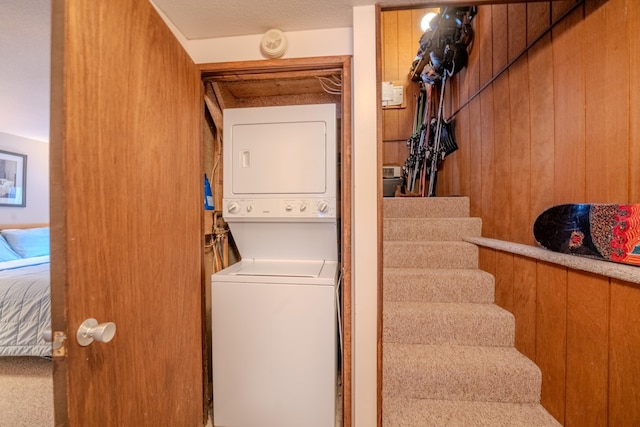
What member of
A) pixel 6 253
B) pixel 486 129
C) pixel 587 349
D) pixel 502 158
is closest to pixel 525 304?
pixel 587 349

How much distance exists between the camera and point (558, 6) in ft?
4.18

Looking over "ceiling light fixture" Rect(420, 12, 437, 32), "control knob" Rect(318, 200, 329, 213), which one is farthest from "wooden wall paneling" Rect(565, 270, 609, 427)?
"ceiling light fixture" Rect(420, 12, 437, 32)

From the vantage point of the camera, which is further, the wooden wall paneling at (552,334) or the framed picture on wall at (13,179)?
the framed picture on wall at (13,179)

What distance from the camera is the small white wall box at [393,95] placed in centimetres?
335

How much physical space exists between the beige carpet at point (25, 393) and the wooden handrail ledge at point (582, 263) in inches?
120

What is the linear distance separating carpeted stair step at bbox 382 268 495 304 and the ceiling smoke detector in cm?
153

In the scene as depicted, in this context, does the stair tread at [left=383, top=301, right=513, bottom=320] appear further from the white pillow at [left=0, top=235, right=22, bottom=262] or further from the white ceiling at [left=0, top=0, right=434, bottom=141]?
the white pillow at [left=0, top=235, right=22, bottom=262]

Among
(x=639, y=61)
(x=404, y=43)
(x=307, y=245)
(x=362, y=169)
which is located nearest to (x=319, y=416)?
(x=307, y=245)

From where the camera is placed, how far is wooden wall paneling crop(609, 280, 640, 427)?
842 mm

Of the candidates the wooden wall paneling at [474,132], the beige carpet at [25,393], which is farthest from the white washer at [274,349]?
the wooden wall paneling at [474,132]

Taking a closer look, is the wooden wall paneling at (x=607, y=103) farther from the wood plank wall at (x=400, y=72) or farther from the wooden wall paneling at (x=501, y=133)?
the wood plank wall at (x=400, y=72)

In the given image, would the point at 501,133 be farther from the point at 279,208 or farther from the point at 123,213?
the point at 123,213

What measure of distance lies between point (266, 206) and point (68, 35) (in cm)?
103

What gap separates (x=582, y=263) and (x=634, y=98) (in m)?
0.70
